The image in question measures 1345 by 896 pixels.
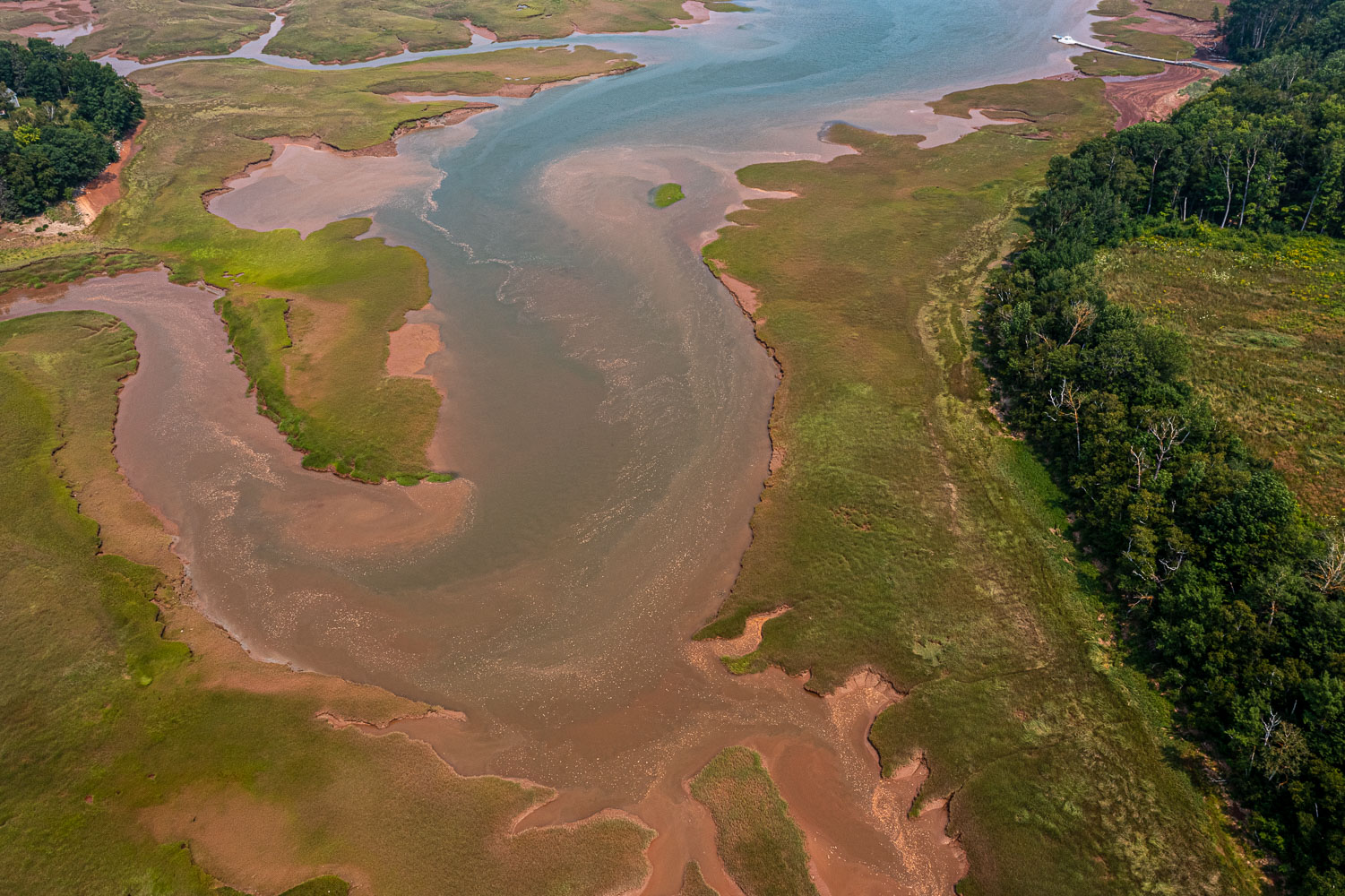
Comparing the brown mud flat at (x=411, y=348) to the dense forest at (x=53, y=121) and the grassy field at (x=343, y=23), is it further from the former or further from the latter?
the grassy field at (x=343, y=23)

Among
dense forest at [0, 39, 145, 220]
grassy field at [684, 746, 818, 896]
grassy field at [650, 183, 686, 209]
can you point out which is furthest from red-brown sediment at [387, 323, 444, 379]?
dense forest at [0, 39, 145, 220]

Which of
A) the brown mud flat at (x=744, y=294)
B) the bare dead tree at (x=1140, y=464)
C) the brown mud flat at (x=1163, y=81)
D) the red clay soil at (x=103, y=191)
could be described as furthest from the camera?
the brown mud flat at (x=1163, y=81)

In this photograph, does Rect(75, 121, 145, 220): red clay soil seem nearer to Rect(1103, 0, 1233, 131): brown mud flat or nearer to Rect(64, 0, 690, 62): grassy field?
Rect(64, 0, 690, 62): grassy field

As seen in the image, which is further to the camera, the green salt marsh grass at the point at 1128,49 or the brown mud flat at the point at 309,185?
the green salt marsh grass at the point at 1128,49

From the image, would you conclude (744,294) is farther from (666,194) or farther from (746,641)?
(746,641)

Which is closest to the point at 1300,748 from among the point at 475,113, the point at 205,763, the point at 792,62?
the point at 205,763

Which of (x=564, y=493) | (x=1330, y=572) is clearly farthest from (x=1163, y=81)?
(x=564, y=493)

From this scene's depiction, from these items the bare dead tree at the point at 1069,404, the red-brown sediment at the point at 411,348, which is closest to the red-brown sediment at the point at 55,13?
the red-brown sediment at the point at 411,348
